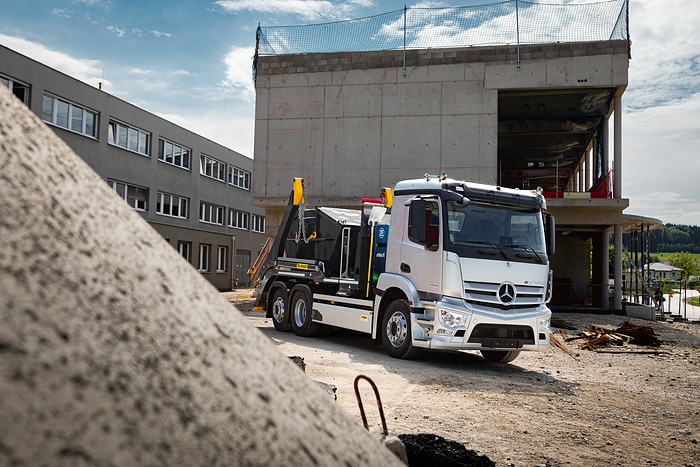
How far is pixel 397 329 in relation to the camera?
34.8 ft

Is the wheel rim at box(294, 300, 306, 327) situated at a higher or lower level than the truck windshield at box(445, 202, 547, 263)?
lower

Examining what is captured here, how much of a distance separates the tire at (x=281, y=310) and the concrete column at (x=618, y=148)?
43.9 ft

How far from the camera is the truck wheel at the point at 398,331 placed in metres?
10.3

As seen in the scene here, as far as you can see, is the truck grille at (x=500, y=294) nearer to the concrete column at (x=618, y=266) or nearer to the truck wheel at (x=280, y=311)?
the truck wheel at (x=280, y=311)

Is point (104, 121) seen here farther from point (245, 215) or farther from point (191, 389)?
point (191, 389)

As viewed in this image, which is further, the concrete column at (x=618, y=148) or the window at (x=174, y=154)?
the window at (x=174, y=154)

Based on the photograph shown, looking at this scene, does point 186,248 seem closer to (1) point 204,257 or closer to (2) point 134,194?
(1) point 204,257

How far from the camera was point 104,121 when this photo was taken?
104 ft

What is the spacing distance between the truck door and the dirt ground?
1385 mm

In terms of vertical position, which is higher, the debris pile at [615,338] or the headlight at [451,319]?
the headlight at [451,319]

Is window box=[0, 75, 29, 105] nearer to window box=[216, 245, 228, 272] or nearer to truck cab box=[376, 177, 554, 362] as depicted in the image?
window box=[216, 245, 228, 272]

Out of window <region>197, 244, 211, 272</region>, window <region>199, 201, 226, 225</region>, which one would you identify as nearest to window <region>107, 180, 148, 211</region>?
window <region>197, 244, 211, 272</region>

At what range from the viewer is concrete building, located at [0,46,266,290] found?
91.8 ft

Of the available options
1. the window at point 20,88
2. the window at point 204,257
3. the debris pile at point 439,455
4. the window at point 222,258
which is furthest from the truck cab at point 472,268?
the window at point 222,258
